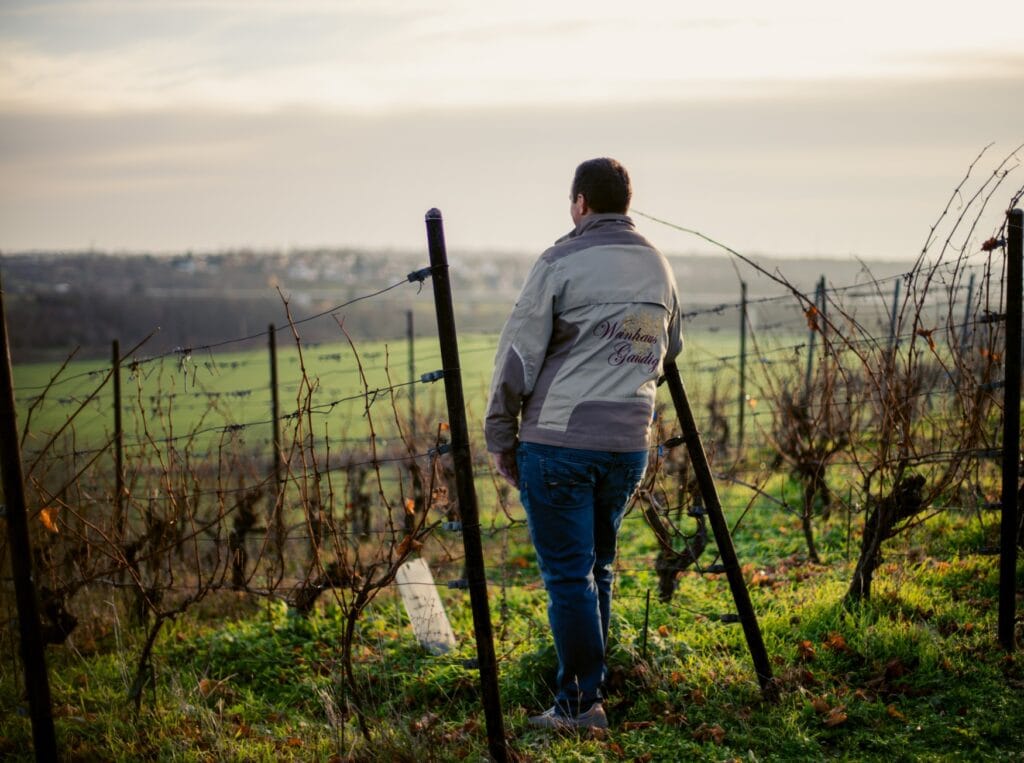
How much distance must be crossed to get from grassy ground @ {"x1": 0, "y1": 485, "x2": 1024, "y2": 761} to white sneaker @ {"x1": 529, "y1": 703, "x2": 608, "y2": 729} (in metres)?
0.04

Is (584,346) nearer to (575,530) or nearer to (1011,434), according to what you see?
(575,530)

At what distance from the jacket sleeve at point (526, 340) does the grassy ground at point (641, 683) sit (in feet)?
4.24

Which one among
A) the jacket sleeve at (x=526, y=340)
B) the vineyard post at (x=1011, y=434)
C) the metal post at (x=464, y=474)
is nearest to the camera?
the metal post at (x=464, y=474)

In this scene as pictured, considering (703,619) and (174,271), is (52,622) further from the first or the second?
(174,271)

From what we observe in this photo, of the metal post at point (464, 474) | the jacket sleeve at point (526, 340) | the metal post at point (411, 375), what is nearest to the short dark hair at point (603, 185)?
the jacket sleeve at point (526, 340)

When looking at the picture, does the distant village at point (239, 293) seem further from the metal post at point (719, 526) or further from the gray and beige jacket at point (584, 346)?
the gray and beige jacket at point (584, 346)

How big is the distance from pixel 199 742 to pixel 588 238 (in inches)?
102

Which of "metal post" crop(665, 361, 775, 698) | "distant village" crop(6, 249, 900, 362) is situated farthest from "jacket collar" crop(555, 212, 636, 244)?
"distant village" crop(6, 249, 900, 362)

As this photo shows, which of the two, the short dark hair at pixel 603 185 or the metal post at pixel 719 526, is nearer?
the short dark hair at pixel 603 185

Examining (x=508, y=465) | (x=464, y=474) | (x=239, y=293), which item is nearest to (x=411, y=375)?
(x=508, y=465)

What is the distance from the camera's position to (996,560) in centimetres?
462

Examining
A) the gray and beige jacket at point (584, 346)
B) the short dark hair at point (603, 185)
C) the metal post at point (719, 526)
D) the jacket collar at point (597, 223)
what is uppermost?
the short dark hair at point (603, 185)

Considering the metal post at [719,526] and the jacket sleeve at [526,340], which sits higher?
the jacket sleeve at [526,340]

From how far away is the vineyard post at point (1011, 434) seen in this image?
360 centimetres
